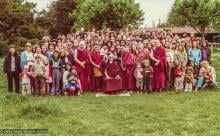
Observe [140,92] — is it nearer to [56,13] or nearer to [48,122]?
[48,122]

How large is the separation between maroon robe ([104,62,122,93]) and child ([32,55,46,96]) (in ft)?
6.75

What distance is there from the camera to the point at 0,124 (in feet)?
43.5

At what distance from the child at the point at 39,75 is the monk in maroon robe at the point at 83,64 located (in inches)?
56.4

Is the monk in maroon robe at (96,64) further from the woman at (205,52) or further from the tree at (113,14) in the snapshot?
the tree at (113,14)

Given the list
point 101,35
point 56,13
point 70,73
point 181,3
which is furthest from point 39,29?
point 56,13

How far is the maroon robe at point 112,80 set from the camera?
19734 millimetres

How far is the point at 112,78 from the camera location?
19906mm

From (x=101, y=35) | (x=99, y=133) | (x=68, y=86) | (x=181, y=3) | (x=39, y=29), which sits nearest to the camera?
(x=99, y=133)

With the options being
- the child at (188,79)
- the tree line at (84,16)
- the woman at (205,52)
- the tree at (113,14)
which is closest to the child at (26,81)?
the child at (188,79)

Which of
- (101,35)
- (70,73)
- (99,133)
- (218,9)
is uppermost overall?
(218,9)

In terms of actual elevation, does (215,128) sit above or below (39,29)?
below

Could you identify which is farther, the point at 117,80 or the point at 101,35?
the point at 101,35

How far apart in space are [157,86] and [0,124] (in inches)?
320

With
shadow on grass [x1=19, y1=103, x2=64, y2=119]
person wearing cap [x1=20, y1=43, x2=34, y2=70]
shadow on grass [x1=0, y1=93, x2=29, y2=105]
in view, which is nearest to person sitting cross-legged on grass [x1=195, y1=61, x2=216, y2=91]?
person wearing cap [x1=20, y1=43, x2=34, y2=70]
